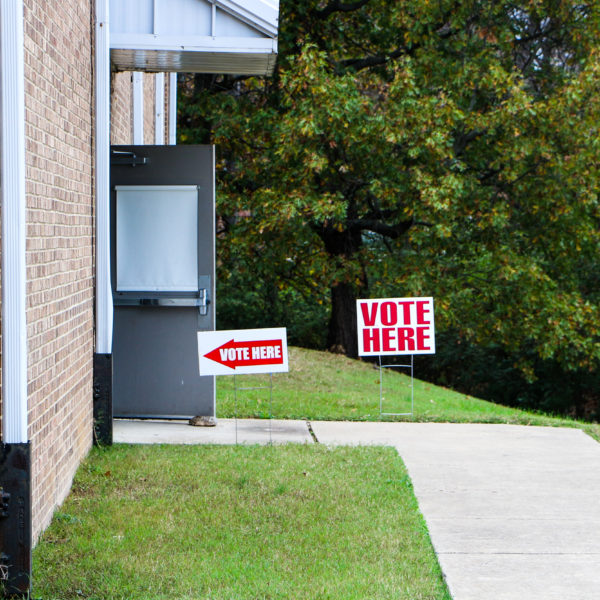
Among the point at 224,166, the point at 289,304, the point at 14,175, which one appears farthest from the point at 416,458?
the point at 289,304

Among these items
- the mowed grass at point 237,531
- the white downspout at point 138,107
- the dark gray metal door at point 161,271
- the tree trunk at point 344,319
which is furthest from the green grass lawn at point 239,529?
the tree trunk at point 344,319

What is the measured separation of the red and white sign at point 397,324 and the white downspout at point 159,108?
4.65 metres

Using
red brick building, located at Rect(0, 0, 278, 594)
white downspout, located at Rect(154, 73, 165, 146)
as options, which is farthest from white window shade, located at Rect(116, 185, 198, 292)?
white downspout, located at Rect(154, 73, 165, 146)

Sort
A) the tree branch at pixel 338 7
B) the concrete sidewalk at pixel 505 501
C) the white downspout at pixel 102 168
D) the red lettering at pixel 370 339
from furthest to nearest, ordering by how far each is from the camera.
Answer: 1. the tree branch at pixel 338 7
2. the red lettering at pixel 370 339
3. the white downspout at pixel 102 168
4. the concrete sidewalk at pixel 505 501

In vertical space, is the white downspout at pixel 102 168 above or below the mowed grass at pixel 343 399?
above

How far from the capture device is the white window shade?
917cm

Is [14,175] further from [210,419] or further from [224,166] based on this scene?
[224,166]

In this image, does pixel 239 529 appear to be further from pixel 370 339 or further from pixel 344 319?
pixel 344 319

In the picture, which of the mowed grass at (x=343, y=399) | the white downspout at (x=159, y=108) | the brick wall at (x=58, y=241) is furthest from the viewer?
the white downspout at (x=159, y=108)

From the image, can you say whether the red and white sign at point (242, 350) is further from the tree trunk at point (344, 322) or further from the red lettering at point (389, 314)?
the tree trunk at point (344, 322)

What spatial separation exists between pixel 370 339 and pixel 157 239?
8.13ft

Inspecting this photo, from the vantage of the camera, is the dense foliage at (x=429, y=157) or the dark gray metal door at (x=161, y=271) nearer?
the dark gray metal door at (x=161, y=271)

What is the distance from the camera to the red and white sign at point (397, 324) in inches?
391

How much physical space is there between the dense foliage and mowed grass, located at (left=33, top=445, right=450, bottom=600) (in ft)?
28.4
